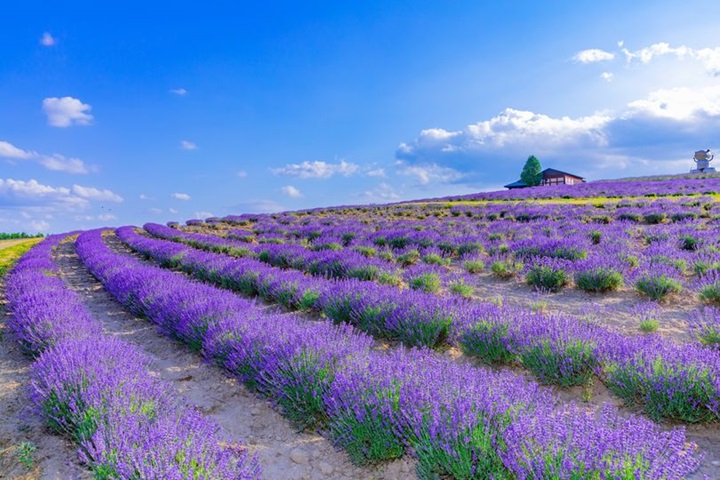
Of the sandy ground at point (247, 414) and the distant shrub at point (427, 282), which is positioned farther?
the distant shrub at point (427, 282)

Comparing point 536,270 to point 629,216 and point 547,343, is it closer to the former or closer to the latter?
point 547,343

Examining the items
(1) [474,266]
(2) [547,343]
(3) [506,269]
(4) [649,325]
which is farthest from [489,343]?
(1) [474,266]

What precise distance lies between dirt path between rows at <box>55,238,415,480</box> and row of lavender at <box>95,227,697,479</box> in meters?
0.12

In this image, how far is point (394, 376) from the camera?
269 cm

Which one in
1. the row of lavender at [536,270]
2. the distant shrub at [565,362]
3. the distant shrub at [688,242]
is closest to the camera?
the distant shrub at [565,362]

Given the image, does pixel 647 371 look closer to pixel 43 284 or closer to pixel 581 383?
pixel 581 383

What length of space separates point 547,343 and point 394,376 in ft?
4.84

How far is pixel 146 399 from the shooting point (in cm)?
279

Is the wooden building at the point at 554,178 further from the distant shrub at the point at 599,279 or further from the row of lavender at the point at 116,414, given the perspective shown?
the row of lavender at the point at 116,414

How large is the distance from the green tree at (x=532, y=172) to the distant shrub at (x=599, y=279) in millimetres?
52185

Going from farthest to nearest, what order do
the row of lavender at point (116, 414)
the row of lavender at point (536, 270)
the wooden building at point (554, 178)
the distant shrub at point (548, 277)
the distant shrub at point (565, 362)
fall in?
the wooden building at point (554, 178) → the distant shrub at point (548, 277) → the row of lavender at point (536, 270) → the distant shrub at point (565, 362) → the row of lavender at point (116, 414)

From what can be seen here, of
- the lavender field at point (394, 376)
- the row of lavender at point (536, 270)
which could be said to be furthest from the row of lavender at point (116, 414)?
the row of lavender at point (536, 270)

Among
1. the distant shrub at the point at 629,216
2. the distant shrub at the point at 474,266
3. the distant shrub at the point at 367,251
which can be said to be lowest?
the distant shrub at the point at 474,266

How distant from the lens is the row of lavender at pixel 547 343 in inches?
110
